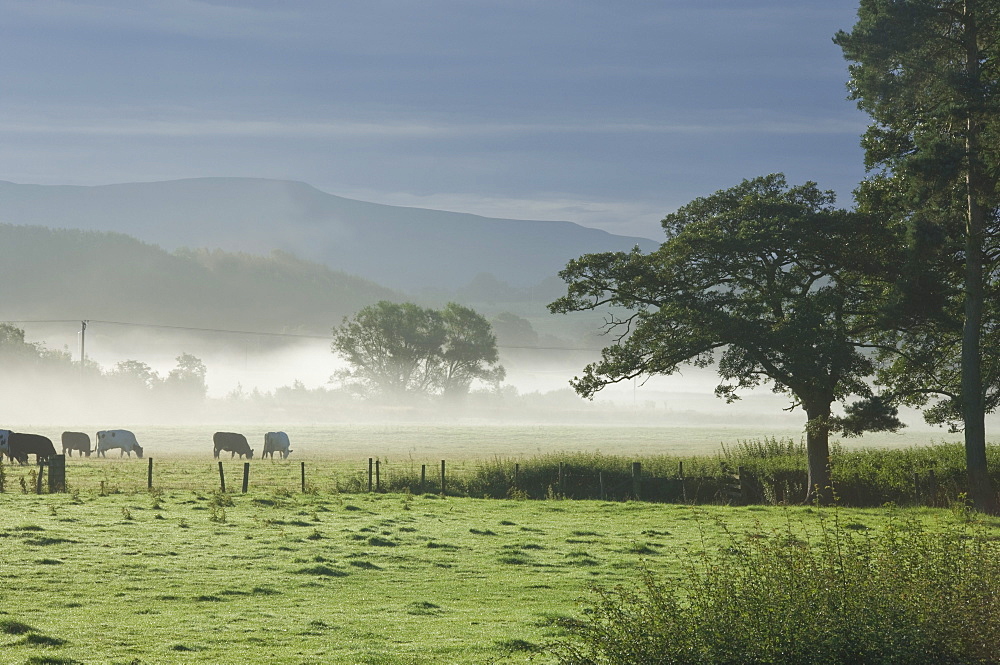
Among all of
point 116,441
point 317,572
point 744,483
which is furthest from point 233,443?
point 317,572

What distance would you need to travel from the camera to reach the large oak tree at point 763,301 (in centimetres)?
3266

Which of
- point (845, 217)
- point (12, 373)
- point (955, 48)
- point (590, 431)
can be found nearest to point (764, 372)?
point (845, 217)

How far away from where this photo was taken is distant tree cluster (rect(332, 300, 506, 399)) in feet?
481

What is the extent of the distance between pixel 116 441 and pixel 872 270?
56969 millimetres

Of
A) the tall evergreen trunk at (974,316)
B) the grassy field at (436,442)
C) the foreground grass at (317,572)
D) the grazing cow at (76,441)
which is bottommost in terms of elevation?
the foreground grass at (317,572)

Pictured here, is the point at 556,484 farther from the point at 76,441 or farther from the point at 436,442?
the point at 436,442

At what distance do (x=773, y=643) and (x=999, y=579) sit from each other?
311 cm

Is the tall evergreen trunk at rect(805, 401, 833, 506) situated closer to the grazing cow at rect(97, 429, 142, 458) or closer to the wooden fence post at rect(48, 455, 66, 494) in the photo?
the wooden fence post at rect(48, 455, 66, 494)

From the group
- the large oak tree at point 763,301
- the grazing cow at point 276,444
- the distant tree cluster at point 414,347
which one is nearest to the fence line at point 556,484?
the large oak tree at point 763,301

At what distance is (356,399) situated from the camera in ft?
541

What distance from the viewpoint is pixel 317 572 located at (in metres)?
19.2

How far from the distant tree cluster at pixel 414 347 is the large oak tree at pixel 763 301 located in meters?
110

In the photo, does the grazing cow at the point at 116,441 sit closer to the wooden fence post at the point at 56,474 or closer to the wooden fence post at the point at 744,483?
the wooden fence post at the point at 56,474

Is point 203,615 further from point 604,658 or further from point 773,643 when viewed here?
point 773,643
